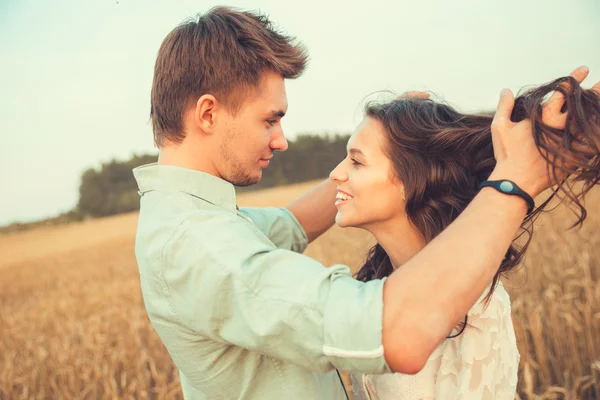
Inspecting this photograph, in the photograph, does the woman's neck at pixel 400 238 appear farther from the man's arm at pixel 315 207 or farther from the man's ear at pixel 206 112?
the man's ear at pixel 206 112

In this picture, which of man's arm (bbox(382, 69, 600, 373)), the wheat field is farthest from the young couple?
the wheat field

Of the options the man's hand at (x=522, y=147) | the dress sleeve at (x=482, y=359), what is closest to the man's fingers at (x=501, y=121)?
the man's hand at (x=522, y=147)

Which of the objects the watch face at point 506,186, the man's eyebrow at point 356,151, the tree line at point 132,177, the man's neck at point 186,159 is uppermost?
the watch face at point 506,186

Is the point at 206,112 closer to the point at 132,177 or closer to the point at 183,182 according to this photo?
the point at 183,182

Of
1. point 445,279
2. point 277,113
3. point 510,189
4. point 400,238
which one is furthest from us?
point 400,238

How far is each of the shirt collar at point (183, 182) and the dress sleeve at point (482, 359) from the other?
3.28 ft

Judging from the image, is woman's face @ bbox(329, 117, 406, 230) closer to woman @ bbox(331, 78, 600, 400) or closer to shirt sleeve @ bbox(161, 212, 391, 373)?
woman @ bbox(331, 78, 600, 400)

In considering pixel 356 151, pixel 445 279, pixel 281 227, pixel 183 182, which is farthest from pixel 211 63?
pixel 445 279

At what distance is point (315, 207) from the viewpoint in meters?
2.72

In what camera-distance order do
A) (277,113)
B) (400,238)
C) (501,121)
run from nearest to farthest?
(501,121), (277,113), (400,238)

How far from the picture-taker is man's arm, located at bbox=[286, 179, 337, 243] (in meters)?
2.71

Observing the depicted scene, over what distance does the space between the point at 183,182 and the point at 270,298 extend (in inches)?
26.0

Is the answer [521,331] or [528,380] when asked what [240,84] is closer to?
[528,380]

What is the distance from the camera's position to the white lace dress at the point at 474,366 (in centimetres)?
190
